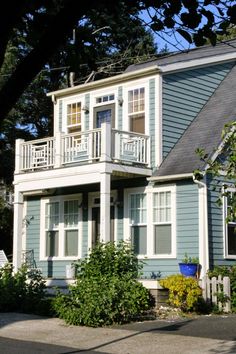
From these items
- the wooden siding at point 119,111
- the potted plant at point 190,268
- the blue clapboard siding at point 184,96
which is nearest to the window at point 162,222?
the potted plant at point 190,268

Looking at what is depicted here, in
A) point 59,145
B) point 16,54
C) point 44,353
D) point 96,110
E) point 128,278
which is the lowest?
point 44,353

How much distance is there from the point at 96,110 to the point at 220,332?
10.1 m

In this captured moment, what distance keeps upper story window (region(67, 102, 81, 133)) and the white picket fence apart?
7486 millimetres

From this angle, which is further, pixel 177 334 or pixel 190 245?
pixel 190 245

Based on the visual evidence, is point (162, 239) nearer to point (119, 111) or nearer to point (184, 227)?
point (184, 227)

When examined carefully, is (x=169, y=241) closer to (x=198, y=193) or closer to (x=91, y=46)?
(x=198, y=193)

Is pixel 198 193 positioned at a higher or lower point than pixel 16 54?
lower

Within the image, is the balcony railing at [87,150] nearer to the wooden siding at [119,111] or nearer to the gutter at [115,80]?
the wooden siding at [119,111]

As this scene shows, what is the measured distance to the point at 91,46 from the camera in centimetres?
434

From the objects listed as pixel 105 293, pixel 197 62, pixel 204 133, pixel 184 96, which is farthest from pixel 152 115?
pixel 105 293

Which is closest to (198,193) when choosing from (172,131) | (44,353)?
(172,131)

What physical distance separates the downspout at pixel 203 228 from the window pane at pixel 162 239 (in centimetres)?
117

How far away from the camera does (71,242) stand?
2011 cm

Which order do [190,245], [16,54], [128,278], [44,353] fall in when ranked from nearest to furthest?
[44,353] → [128,278] → [190,245] → [16,54]
